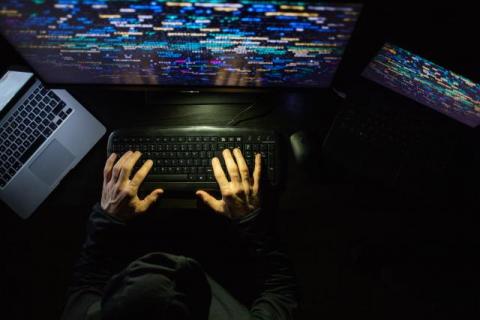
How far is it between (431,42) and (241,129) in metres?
0.53

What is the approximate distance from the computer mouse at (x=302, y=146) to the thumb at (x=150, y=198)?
1.40ft

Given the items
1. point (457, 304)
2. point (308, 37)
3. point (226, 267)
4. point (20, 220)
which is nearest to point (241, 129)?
point (308, 37)

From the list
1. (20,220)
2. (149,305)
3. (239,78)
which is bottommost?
(20,220)

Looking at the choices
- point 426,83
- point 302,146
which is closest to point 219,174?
point 302,146

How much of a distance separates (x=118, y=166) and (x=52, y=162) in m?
0.20

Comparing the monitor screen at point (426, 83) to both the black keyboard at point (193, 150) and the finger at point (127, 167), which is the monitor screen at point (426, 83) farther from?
the finger at point (127, 167)

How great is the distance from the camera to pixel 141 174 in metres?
0.98

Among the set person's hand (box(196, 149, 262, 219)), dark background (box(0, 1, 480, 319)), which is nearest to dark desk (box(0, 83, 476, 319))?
dark background (box(0, 1, 480, 319))

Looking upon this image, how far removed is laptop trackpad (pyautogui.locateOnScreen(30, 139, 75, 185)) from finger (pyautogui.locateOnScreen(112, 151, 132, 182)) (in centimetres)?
15

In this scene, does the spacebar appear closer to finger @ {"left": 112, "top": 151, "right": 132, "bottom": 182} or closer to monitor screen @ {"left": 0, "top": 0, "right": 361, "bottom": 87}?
finger @ {"left": 112, "top": 151, "right": 132, "bottom": 182}

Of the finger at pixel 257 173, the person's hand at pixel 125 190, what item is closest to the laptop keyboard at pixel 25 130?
the person's hand at pixel 125 190

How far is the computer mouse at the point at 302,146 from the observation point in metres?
1.01

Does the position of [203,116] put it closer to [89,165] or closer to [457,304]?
[89,165]

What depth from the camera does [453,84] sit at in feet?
2.68
